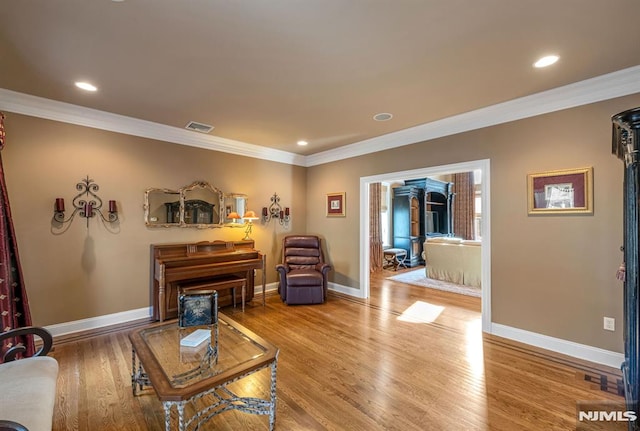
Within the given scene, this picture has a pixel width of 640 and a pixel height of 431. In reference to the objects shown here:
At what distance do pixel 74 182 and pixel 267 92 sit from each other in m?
2.63

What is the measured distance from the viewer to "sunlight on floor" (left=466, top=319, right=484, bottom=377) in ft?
8.49

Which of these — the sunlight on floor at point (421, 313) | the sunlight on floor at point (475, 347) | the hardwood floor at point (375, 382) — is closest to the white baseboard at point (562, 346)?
the hardwood floor at point (375, 382)

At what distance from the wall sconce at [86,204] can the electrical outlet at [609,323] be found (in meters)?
5.53

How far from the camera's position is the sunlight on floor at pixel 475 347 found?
259 cm

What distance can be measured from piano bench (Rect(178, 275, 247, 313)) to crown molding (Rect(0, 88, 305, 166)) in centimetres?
209

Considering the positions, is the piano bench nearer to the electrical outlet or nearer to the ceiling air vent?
the ceiling air vent

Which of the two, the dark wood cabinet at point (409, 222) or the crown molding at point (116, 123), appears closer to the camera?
the crown molding at point (116, 123)

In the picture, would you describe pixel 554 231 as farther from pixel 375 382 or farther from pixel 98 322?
pixel 98 322

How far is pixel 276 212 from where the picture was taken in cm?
531

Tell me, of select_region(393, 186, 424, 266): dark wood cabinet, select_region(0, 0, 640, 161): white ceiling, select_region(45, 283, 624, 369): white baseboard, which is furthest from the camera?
select_region(393, 186, 424, 266): dark wood cabinet

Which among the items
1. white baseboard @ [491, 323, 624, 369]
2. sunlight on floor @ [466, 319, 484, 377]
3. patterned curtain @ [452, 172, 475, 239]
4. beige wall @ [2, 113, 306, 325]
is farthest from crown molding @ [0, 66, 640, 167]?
patterned curtain @ [452, 172, 475, 239]

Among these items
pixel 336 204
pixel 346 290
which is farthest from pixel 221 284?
pixel 336 204

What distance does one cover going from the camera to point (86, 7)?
5.68ft

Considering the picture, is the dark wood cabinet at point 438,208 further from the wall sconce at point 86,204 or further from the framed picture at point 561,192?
the wall sconce at point 86,204
